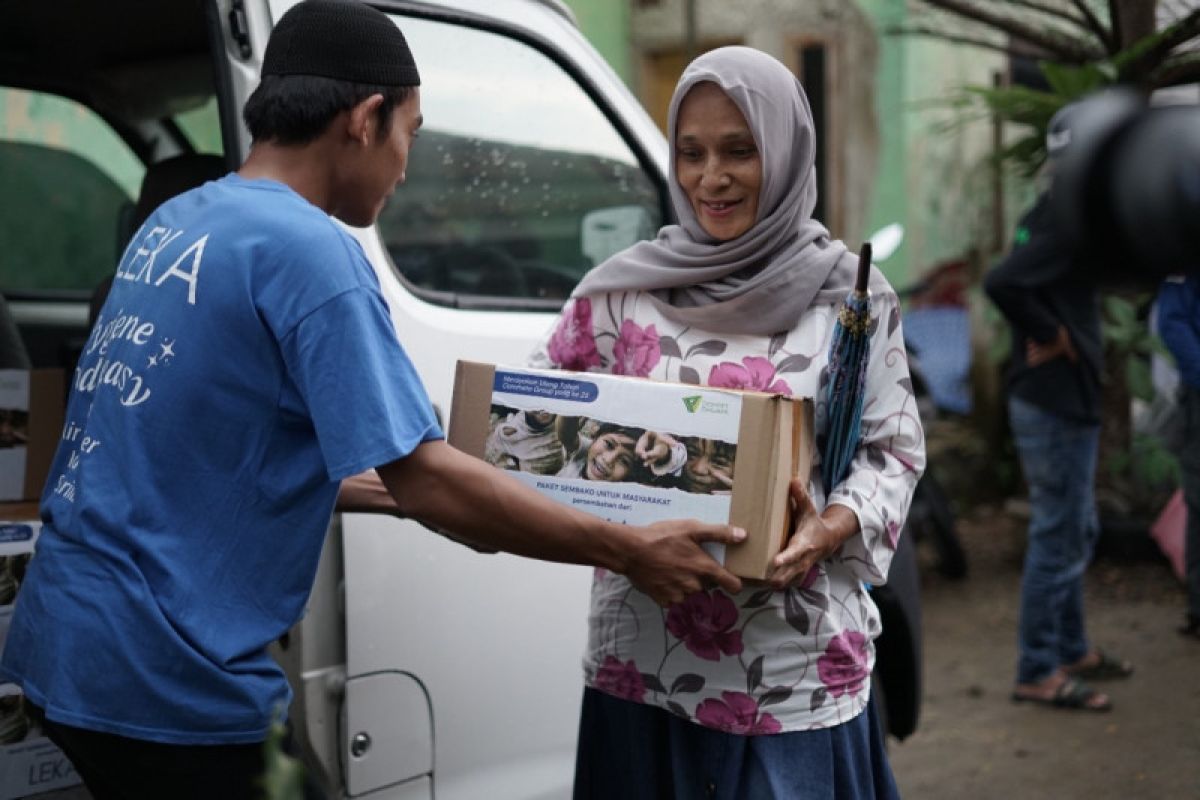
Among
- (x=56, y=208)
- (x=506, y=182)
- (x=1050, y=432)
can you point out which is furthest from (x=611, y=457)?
(x=56, y=208)

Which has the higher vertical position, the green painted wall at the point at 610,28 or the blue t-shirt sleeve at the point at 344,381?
the green painted wall at the point at 610,28

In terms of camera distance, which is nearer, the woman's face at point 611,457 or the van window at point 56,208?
the woman's face at point 611,457

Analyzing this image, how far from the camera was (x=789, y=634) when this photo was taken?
2090mm

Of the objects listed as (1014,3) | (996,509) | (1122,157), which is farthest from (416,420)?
(996,509)

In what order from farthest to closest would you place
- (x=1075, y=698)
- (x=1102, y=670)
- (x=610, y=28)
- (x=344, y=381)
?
(x=610, y=28), (x=1102, y=670), (x=1075, y=698), (x=344, y=381)

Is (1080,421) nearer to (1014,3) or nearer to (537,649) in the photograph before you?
(1014,3)

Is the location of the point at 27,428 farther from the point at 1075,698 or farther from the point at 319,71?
the point at 1075,698

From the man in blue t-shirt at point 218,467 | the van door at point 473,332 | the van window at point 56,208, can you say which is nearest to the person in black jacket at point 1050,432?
the van door at point 473,332

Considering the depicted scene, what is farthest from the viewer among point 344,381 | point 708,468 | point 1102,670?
point 1102,670

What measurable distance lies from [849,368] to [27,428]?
1.70 m

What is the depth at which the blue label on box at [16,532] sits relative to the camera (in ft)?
7.67

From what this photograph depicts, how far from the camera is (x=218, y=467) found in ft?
5.58

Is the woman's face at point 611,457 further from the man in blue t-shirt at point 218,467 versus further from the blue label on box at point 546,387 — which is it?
the man in blue t-shirt at point 218,467

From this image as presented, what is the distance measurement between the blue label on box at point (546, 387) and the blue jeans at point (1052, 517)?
113 inches
